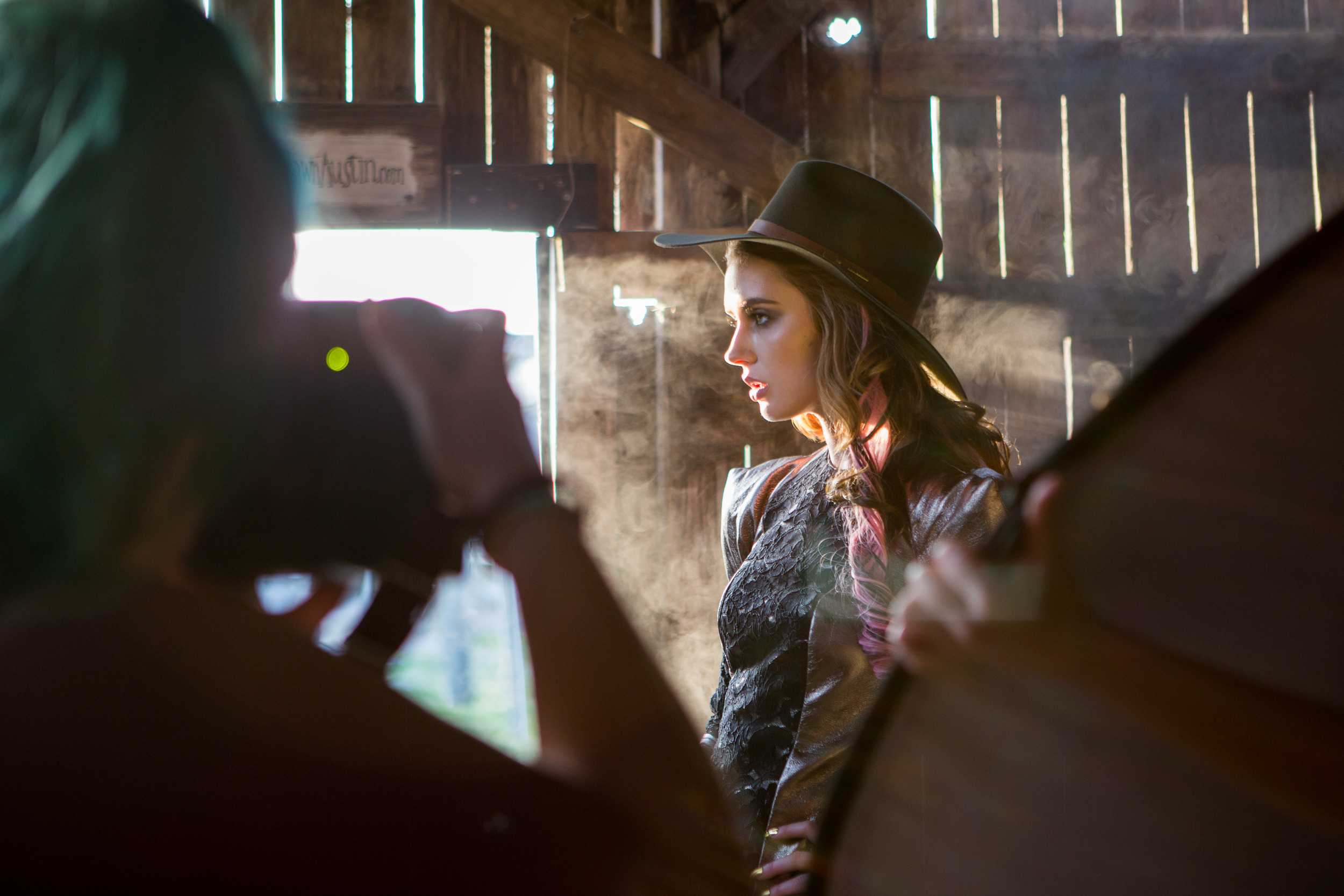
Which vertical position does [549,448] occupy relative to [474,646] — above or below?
above

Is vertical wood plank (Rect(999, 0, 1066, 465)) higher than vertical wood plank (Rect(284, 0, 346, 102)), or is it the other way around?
vertical wood plank (Rect(284, 0, 346, 102))

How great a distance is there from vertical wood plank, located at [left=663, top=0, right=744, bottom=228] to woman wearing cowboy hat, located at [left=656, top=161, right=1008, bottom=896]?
1.20m

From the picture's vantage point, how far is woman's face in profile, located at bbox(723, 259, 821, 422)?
1.62 metres

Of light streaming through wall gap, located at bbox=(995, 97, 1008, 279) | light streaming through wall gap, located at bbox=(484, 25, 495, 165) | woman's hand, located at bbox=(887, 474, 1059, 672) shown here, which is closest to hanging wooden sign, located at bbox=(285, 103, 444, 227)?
light streaming through wall gap, located at bbox=(484, 25, 495, 165)

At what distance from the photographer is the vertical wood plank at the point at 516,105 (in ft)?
9.77

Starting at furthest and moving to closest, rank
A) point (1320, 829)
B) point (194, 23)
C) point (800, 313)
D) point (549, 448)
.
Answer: point (549, 448) < point (800, 313) < point (194, 23) < point (1320, 829)

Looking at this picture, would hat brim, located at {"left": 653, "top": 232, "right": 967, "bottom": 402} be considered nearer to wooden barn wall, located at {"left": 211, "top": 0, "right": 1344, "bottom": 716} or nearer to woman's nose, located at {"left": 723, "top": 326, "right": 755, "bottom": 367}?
woman's nose, located at {"left": 723, "top": 326, "right": 755, "bottom": 367}

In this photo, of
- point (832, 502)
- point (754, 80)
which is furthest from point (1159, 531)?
point (754, 80)

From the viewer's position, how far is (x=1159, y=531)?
0.91ft

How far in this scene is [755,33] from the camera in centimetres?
299

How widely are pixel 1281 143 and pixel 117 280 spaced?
3.60 metres

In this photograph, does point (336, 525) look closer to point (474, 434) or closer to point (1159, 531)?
point (474, 434)

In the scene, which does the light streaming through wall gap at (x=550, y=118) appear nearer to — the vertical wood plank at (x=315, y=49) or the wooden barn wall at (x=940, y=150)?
the wooden barn wall at (x=940, y=150)

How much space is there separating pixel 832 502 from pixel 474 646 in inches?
44.7
